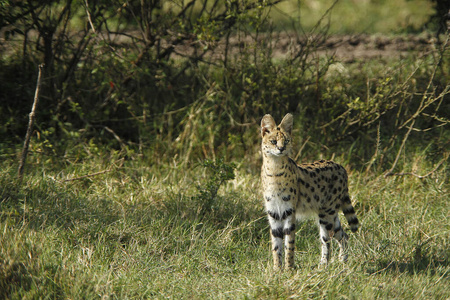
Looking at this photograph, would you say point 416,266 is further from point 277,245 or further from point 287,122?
point 287,122

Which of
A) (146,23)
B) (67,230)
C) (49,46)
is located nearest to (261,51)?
(146,23)

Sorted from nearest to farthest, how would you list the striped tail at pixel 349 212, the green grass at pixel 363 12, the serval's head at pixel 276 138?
the serval's head at pixel 276 138 → the striped tail at pixel 349 212 → the green grass at pixel 363 12

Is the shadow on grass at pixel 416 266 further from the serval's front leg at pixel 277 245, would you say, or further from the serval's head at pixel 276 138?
the serval's head at pixel 276 138

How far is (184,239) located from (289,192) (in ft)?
3.41

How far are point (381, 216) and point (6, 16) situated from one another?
14.2 ft

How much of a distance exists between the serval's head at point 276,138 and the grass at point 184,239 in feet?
2.83

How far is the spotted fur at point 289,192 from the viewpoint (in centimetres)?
440

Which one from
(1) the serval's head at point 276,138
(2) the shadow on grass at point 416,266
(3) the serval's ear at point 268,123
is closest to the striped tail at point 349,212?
(2) the shadow on grass at point 416,266

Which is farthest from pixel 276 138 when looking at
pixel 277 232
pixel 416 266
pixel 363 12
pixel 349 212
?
pixel 363 12

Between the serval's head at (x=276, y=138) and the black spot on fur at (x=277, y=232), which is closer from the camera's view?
the serval's head at (x=276, y=138)

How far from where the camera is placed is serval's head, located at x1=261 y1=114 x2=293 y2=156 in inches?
169

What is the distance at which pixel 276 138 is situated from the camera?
432cm

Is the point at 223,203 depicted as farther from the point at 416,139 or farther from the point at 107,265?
the point at 416,139

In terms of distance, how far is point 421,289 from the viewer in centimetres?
405
